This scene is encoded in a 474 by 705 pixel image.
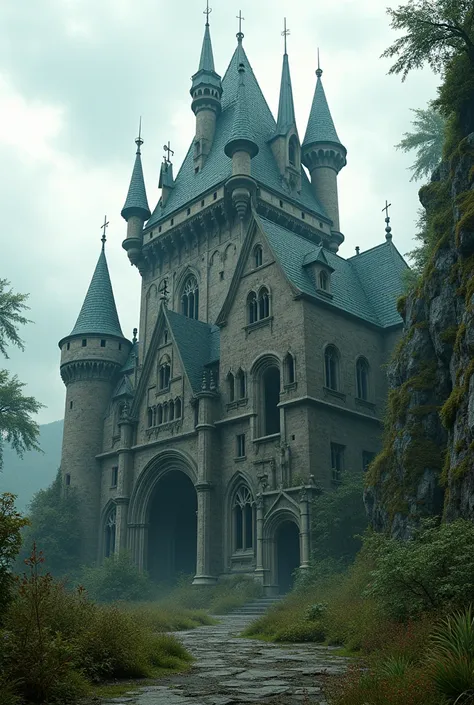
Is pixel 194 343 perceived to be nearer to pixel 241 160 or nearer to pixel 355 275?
pixel 355 275

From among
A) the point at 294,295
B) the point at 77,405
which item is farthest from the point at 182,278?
the point at 294,295

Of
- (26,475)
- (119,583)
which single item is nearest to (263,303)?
(119,583)

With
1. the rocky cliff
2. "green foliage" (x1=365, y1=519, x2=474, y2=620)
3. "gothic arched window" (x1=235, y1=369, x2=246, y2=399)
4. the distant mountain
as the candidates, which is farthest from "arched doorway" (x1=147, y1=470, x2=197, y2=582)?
the distant mountain

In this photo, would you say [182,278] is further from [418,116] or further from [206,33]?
[206,33]

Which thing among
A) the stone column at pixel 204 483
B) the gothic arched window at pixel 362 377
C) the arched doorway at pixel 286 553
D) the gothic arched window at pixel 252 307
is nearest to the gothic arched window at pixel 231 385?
the stone column at pixel 204 483

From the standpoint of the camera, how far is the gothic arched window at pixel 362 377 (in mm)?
37897

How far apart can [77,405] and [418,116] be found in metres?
30.6

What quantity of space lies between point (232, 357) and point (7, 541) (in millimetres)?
29851

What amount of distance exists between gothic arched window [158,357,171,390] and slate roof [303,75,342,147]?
23371 mm

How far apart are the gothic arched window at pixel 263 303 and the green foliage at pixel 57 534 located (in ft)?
63.6

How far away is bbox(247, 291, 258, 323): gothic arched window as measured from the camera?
124 feet

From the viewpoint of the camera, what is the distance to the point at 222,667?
11.8 meters

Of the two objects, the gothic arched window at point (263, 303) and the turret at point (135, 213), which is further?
the turret at point (135, 213)

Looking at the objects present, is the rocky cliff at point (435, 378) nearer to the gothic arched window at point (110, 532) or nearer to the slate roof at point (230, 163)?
the slate roof at point (230, 163)
